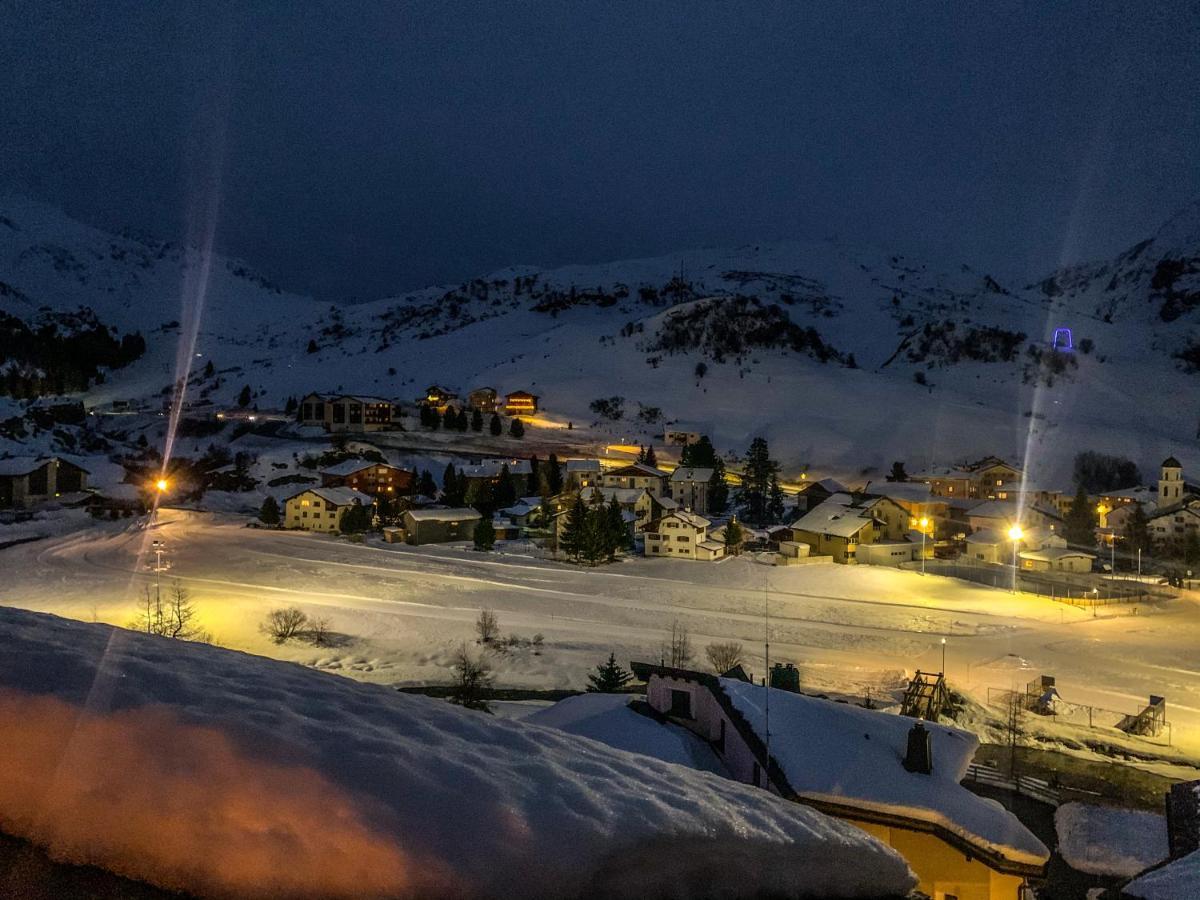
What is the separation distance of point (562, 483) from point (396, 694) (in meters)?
47.1

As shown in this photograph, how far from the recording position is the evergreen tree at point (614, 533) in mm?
35250

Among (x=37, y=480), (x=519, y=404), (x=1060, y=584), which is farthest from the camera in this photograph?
(x=519, y=404)

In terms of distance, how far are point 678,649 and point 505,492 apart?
2717 cm

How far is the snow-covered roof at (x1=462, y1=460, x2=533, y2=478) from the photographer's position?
48.2 meters

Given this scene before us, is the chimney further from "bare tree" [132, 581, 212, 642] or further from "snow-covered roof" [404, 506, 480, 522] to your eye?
"snow-covered roof" [404, 506, 480, 522]

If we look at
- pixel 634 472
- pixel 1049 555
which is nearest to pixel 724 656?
pixel 1049 555

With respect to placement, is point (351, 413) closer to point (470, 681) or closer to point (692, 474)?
point (692, 474)

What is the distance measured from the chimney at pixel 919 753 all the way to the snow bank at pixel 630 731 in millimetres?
2583

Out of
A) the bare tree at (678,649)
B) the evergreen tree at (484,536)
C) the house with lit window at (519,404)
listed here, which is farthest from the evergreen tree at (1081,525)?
the house with lit window at (519,404)

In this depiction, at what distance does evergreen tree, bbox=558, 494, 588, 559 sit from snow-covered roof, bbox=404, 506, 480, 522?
7144 mm

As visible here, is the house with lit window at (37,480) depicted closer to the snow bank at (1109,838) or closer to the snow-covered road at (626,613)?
the snow-covered road at (626,613)

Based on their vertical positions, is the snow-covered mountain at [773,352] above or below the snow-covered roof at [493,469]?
above

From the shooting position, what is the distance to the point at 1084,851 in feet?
32.7

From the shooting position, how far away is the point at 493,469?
161 feet
